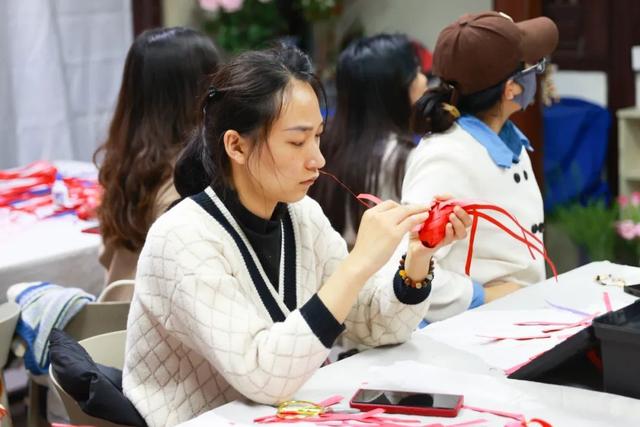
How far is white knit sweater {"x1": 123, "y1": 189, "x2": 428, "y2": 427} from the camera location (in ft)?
5.79

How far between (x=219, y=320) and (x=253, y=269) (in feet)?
0.66

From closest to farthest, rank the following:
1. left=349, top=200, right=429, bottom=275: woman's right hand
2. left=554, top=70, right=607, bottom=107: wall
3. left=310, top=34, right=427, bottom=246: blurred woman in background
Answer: left=349, top=200, right=429, bottom=275: woman's right hand → left=310, top=34, right=427, bottom=246: blurred woman in background → left=554, top=70, right=607, bottom=107: wall

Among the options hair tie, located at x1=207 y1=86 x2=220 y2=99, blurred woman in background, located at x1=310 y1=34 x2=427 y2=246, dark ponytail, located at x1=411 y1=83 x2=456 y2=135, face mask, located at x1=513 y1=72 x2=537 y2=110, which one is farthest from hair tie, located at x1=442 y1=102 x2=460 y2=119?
hair tie, located at x1=207 y1=86 x2=220 y2=99

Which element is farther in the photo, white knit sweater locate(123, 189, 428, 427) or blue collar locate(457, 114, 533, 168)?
blue collar locate(457, 114, 533, 168)

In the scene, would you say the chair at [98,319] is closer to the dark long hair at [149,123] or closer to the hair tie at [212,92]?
the dark long hair at [149,123]

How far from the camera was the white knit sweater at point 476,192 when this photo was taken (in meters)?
2.57

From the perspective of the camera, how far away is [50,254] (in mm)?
3129

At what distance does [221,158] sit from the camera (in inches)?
78.4

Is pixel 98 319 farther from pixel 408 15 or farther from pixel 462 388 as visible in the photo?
pixel 408 15

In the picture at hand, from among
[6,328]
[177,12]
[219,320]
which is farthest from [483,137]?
[177,12]

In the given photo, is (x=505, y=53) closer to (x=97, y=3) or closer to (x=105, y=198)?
(x=105, y=198)

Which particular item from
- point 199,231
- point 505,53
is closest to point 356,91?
point 505,53

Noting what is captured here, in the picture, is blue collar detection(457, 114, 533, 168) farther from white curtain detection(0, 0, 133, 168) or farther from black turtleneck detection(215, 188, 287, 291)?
white curtain detection(0, 0, 133, 168)

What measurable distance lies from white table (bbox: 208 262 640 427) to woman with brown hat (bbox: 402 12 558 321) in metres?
0.50
